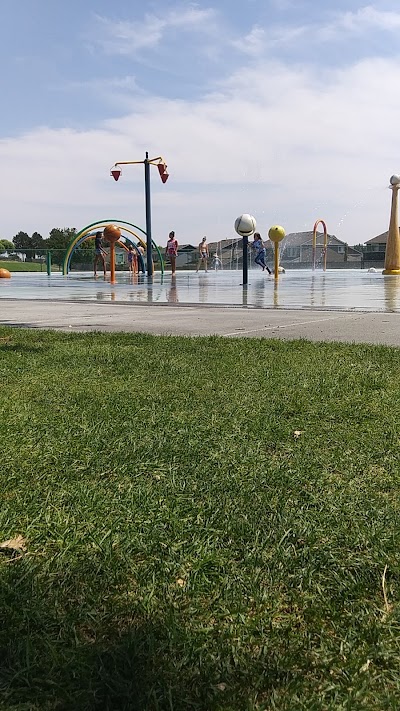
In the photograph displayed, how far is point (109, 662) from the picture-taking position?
160 cm

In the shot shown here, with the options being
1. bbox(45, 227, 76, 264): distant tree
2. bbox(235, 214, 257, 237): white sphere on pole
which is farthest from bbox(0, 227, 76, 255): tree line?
bbox(235, 214, 257, 237): white sphere on pole

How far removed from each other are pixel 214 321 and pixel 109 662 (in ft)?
25.5

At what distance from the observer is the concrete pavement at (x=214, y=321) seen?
761 cm

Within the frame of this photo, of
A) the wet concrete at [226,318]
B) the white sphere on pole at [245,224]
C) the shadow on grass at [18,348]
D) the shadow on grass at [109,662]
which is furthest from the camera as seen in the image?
the white sphere on pole at [245,224]

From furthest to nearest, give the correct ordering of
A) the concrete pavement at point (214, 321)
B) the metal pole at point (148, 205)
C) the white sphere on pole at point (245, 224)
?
the metal pole at point (148, 205) < the white sphere on pole at point (245, 224) < the concrete pavement at point (214, 321)

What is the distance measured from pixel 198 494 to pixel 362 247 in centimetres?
7864

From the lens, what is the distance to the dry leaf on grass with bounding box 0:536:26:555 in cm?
216

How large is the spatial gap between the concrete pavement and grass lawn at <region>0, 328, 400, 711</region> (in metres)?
3.50

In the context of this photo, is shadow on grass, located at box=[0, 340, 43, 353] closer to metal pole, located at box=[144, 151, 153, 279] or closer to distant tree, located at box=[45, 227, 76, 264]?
metal pole, located at box=[144, 151, 153, 279]

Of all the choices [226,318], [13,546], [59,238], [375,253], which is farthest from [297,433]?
[59,238]

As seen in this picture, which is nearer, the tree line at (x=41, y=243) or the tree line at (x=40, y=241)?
the tree line at (x=41, y=243)

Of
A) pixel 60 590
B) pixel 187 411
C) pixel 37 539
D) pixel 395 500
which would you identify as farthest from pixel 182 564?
pixel 187 411

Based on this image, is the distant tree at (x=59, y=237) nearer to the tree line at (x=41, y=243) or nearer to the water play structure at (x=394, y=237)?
the tree line at (x=41, y=243)

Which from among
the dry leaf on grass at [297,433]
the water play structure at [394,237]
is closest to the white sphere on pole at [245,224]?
the water play structure at [394,237]
